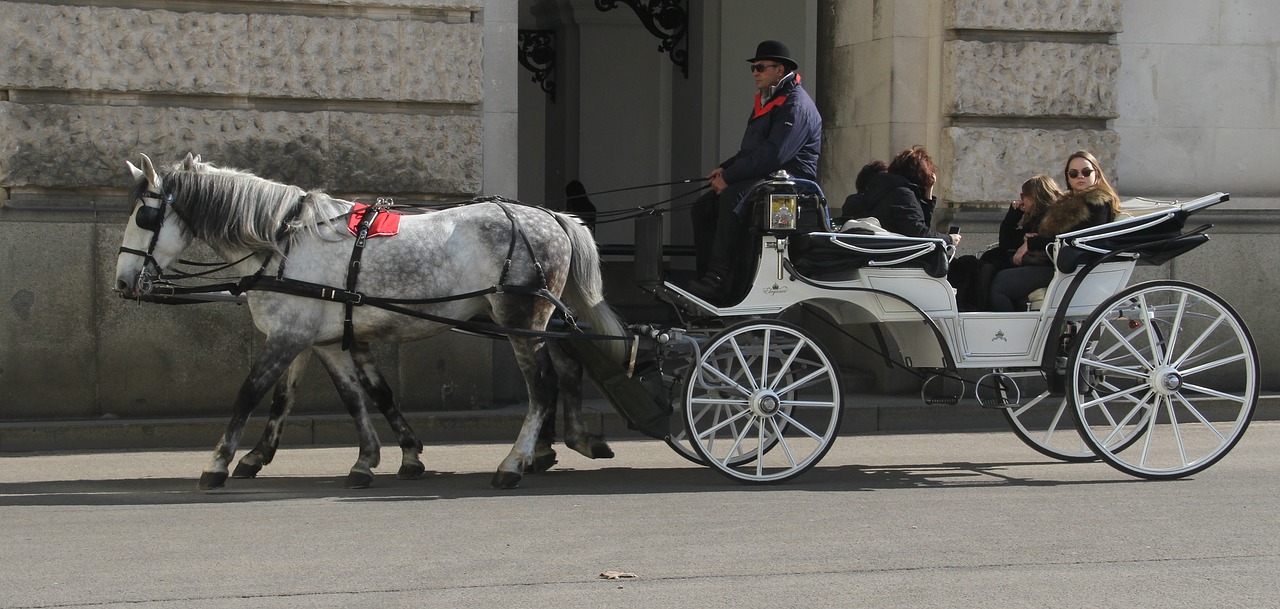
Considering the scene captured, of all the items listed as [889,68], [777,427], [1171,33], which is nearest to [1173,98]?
[1171,33]

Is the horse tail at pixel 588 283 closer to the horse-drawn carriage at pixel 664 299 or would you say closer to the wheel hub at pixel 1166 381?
the horse-drawn carriage at pixel 664 299

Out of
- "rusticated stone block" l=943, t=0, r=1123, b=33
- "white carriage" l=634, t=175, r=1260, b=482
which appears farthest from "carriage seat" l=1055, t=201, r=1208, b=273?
"rusticated stone block" l=943, t=0, r=1123, b=33

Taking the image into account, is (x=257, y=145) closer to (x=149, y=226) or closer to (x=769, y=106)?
(x=149, y=226)

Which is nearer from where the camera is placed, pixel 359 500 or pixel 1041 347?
pixel 359 500

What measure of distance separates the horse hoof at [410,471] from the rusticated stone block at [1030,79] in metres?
4.82

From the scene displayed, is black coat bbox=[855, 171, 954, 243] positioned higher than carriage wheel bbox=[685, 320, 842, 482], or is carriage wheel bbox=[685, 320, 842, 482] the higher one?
black coat bbox=[855, 171, 954, 243]

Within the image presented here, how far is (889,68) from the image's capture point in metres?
10.4

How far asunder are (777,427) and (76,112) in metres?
4.79

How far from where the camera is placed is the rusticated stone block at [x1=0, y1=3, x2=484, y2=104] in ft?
28.7

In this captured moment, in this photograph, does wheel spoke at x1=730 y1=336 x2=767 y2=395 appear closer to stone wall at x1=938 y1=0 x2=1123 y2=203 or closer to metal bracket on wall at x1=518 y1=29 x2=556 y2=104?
stone wall at x1=938 y1=0 x2=1123 y2=203

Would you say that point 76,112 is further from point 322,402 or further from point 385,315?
point 385,315

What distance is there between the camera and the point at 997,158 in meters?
10.2

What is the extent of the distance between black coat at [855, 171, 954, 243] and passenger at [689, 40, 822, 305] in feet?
1.27

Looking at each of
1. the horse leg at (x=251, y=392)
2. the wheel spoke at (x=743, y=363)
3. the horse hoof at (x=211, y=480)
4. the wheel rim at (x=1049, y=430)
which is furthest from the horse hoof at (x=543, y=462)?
the wheel rim at (x=1049, y=430)
